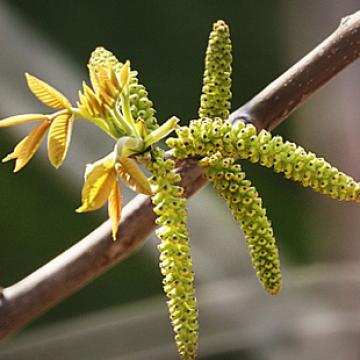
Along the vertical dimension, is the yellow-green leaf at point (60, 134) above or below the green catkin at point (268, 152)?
above

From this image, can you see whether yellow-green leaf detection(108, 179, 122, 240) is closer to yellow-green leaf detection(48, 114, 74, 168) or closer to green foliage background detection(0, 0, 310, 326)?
yellow-green leaf detection(48, 114, 74, 168)

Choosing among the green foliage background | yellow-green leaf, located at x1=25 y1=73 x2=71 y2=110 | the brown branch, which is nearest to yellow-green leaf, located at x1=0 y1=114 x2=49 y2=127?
yellow-green leaf, located at x1=25 y1=73 x2=71 y2=110

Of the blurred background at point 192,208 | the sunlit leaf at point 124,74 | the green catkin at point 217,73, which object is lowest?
the sunlit leaf at point 124,74

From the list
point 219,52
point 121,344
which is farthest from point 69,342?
point 219,52

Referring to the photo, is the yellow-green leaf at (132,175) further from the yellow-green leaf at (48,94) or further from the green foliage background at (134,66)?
the green foliage background at (134,66)

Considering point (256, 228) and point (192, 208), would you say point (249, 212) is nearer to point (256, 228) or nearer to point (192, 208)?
point (256, 228)

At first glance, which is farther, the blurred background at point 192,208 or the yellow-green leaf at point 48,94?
the blurred background at point 192,208

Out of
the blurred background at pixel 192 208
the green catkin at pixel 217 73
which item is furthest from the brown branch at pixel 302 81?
the blurred background at pixel 192 208
